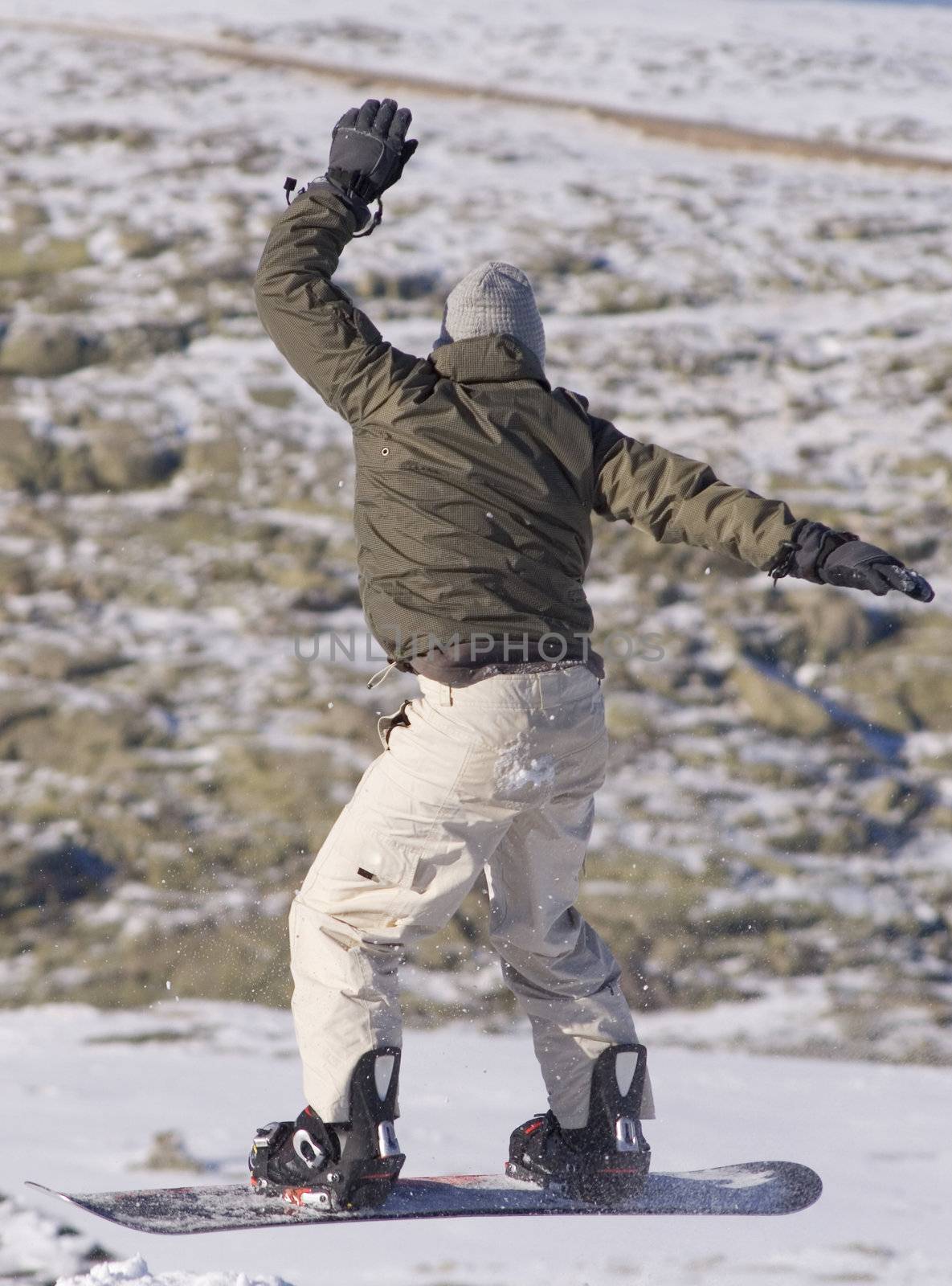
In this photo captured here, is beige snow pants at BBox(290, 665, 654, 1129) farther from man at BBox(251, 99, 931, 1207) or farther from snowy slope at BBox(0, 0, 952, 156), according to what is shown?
snowy slope at BBox(0, 0, 952, 156)

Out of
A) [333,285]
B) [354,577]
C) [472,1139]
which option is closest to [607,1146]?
[472,1139]

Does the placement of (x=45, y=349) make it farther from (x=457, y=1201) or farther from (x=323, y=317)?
(x=457, y=1201)

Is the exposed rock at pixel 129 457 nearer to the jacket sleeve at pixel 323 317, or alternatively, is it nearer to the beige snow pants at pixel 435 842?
the jacket sleeve at pixel 323 317

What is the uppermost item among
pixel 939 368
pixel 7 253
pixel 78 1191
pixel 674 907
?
pixel 7 253

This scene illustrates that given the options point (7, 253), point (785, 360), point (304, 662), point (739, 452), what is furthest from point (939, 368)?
point (7, 253)

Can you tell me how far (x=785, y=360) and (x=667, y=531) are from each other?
6.66 m

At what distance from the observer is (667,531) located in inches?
114

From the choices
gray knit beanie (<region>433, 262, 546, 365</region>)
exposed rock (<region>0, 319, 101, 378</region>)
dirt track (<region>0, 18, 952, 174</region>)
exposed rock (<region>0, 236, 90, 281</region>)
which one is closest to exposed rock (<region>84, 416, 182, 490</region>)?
exposed rock (<region>0, 319, 101, 378</region>)

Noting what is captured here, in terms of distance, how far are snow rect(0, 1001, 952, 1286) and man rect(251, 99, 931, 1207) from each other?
447 millimetres

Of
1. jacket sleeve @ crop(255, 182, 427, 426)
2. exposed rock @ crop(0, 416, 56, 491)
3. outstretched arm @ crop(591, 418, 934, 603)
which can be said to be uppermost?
exposed rock @ crop(0, 416, 56, 491)

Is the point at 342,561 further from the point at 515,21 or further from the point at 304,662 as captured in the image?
the point at 515,21

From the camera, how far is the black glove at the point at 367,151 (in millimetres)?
2875

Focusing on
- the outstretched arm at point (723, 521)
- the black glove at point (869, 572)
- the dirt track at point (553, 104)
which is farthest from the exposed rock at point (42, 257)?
the black glove at point (869, 572)

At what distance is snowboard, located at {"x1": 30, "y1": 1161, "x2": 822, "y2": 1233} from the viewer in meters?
2.83
